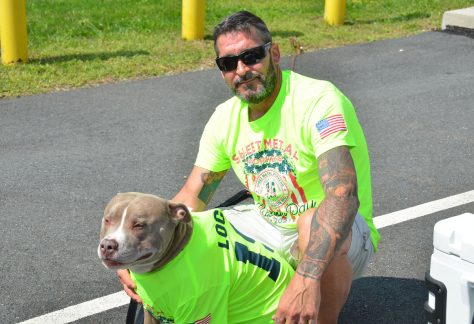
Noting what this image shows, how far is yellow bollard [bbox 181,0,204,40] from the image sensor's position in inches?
418

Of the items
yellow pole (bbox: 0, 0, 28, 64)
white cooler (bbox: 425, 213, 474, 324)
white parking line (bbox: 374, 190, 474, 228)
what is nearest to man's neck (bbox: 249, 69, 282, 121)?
white cooler (bbox: 425, 213, 474, 324)

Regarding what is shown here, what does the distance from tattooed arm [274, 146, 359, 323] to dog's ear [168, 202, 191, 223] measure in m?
0.49

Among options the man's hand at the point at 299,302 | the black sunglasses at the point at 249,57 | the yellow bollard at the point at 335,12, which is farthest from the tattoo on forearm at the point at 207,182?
the yellow bollard at the point at 335,12

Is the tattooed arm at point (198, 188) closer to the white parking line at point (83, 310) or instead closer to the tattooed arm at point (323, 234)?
the tattooed arm at point (323, 234)

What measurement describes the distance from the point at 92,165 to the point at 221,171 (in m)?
2.62

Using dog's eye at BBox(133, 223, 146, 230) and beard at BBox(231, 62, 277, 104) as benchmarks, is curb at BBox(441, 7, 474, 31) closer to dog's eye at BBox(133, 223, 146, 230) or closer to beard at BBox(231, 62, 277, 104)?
beard at BBox(231, 62, 277, 104)

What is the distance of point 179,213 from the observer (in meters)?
3.58

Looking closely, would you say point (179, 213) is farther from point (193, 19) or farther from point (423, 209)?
point (193, 19)

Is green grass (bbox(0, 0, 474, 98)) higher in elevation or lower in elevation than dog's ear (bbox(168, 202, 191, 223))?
lower

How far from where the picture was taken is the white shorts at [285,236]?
407 cm

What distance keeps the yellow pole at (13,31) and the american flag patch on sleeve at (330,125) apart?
19.6 ft

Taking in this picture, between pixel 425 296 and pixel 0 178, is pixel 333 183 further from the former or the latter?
pixel 0 178

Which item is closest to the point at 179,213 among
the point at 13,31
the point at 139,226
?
the point at 139,226

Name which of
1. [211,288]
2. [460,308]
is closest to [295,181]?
[211,288]
